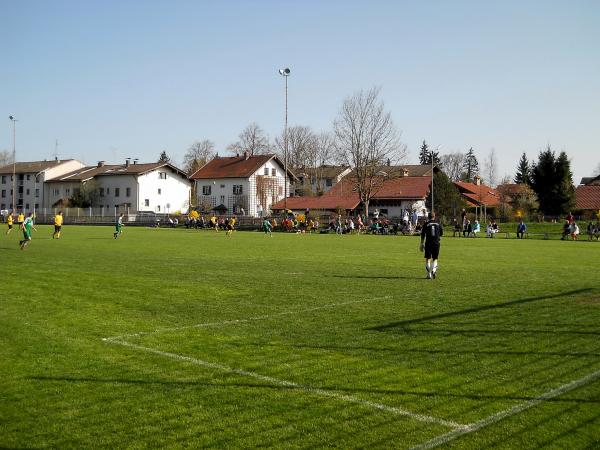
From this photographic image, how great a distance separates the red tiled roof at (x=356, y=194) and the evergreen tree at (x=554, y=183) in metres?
14.6

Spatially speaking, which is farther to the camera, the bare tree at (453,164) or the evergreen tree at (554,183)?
the bare tree at (453,164)

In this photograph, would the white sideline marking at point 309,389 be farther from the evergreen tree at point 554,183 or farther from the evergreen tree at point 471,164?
the evergreen tree at point 471,164

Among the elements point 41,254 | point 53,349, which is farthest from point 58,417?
point 41,254

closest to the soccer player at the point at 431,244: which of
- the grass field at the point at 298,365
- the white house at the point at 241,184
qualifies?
the grass field at the point at 298,365

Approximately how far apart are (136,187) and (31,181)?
28870 millimetres

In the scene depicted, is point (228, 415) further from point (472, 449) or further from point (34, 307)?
point (34, 307)

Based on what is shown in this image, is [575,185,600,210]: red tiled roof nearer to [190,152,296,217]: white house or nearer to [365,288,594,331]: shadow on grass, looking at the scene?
[190,152,296,217]: white house

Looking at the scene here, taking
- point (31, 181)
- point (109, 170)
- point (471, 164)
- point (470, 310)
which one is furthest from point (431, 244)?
point (471, 164)

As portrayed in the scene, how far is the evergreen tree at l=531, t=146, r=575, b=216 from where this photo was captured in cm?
7069

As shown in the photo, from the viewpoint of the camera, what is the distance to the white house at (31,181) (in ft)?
351

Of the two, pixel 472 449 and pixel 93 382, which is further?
pixel 93 382

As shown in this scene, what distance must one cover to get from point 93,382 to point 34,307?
5.42 m

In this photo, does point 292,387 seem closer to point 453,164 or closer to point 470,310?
point 470,310

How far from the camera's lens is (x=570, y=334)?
29.8 feet
